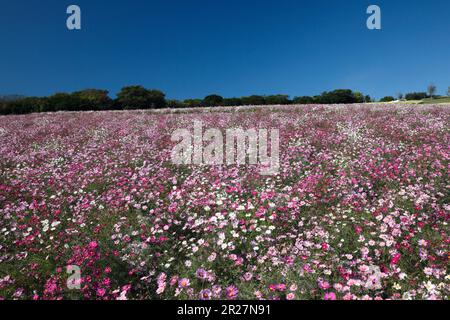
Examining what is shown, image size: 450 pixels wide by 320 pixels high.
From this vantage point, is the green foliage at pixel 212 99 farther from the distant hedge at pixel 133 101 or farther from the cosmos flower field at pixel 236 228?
the cosmos flower field at pixel 236 228

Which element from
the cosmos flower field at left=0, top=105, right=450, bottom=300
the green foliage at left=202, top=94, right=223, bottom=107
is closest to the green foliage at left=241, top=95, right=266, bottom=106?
the green foliage at left=202, top=94, right=223, bottom=107

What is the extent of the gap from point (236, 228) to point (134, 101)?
63724 millimetres

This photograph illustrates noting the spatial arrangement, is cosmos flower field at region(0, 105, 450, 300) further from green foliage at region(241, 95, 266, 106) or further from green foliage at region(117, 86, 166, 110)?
green foliage at region(117, 86, 166, 110)

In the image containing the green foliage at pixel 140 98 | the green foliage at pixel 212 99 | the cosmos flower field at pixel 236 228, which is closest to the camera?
the cosmos flower field at pixel 236 228

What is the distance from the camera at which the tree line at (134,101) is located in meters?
43.3

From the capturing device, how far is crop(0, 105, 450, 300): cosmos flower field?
3.64 meters

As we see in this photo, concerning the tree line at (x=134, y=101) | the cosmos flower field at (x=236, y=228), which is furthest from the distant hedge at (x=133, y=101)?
the cosmos flower field at (x=236, y=228)

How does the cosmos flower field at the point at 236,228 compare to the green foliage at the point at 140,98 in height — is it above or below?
below

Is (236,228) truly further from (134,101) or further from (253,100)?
(134,101)

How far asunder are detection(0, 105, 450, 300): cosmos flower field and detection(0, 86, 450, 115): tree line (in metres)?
41.2

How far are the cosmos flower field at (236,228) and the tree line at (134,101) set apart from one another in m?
41.2

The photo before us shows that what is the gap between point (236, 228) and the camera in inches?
191
